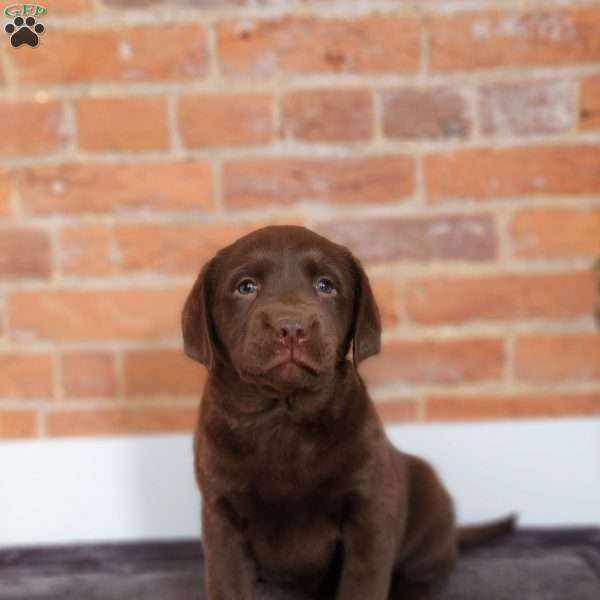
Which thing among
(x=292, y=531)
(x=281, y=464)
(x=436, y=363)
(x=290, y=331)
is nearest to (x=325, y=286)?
(x=290, y=331)

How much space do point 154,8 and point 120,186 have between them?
443 millimetres

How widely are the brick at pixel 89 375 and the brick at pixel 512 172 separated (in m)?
0.95

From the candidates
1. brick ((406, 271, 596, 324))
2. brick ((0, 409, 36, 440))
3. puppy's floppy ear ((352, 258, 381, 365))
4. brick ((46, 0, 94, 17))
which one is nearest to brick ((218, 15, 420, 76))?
brick ((46, 0, 94, 17))

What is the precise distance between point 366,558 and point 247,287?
1.77 ft

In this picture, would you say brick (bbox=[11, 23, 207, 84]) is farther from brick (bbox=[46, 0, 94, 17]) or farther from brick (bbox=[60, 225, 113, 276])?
brick (bbox=[60, 225, 113, 276])

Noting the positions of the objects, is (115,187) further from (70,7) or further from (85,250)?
(70,7)

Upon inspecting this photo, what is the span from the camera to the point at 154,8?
1907 millimetres

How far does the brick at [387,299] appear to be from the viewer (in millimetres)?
1998

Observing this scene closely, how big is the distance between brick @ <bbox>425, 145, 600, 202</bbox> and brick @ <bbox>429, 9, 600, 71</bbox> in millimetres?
216

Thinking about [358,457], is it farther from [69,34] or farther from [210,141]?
[69,34]

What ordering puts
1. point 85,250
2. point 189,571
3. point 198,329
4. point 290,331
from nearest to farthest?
point 290,331, point 198,329, point 189,571, point 85,250

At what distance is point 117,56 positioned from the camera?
1920 mm

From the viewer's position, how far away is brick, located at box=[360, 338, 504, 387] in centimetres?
203

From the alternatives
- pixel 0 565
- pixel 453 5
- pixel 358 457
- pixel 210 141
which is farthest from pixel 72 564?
pixel 453 5
